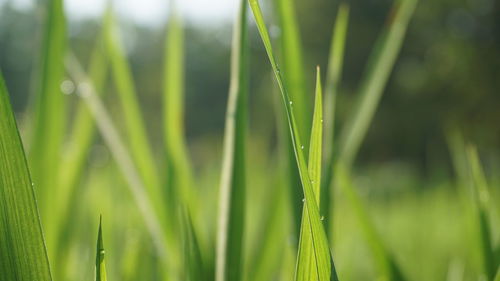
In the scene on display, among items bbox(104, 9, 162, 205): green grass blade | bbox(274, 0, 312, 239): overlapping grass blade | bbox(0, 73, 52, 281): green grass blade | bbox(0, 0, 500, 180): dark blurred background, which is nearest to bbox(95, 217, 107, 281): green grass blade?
bbox(0, 73, 52, 281): green grass blade

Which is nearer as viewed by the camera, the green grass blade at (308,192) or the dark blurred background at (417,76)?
the green grass blade at (308,192)

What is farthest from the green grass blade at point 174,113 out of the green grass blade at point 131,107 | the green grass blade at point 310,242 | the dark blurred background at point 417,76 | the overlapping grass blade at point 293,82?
the dark blurred background at point 417,76

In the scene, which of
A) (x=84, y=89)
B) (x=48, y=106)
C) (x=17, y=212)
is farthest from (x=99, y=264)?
(x=84, y=89)

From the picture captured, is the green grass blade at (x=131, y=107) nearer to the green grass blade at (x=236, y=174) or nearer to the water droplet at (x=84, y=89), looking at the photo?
the water droplet at (x=84, y=89)

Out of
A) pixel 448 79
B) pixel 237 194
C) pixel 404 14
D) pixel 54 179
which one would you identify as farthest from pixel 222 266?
pixel 448 79

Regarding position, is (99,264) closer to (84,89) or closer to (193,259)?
(193,259)

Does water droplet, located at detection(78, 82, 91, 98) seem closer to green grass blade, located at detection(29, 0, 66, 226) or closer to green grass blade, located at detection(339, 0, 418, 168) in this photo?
green grass blade, located at detection(29, 0, 66, 226)

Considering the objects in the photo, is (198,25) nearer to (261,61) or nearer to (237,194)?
(261,61)
